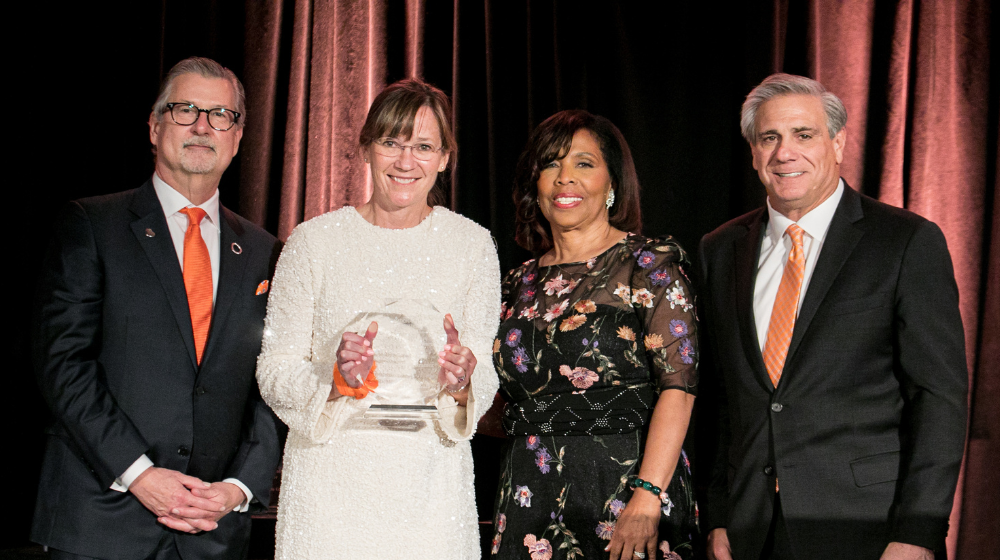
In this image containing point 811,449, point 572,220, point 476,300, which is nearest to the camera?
point 811,449

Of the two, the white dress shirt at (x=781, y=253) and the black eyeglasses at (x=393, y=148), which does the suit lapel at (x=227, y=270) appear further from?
the white dress shirt at (x=781, y=253)

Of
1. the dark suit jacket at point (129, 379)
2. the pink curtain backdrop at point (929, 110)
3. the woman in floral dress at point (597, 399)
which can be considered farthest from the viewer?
the pink curtain backdrop at point (929, 110)

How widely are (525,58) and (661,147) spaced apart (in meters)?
0.60

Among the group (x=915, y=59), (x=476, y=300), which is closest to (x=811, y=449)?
(x=476, y=300)

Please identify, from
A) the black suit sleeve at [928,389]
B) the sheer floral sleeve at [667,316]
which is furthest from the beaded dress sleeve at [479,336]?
the black suit sleeve at [928,389]

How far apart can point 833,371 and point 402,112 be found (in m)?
1.11

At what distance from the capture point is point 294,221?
2990 mm

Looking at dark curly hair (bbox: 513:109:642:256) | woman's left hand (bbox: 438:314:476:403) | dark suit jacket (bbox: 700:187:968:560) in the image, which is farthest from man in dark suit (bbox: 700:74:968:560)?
woman's left hand (bbox: 438:314:476:403)

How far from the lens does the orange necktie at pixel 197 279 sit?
189 cm

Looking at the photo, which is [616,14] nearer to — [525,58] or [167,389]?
[525,58]

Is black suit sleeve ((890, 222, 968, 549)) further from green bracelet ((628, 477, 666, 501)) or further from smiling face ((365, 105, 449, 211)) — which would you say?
smiling face ((365, 105, 449, 211))

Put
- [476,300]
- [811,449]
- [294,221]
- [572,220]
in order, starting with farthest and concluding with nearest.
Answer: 1. [294,221]
2. [572,220]
3. [476,300]
4. [811,449]

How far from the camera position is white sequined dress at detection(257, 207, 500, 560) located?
172 cm

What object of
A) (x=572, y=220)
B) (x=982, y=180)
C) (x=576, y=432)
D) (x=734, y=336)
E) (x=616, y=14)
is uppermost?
(x=616, y=14)
